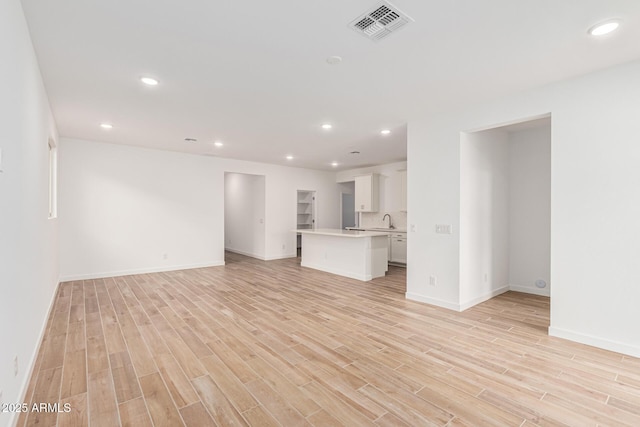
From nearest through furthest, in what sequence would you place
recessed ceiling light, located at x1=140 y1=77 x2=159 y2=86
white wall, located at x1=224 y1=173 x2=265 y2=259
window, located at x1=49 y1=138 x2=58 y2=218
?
recessed ceiling light, located at x1=140 y1=77 x2=159 y2=86 < window, located at x1=49 y1=138 x2=58 y2=218 < white wall, located at x1=224 y1=173 x2=265 y2=259

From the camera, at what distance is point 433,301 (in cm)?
421

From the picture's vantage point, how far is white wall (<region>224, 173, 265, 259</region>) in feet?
27.9

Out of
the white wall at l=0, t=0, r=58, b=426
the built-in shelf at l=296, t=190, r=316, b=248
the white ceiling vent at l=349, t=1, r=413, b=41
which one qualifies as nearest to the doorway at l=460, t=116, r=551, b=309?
the white ceiling vent at l=349, t=1, r=413, b=41

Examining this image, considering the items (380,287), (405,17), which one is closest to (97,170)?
(380,287)

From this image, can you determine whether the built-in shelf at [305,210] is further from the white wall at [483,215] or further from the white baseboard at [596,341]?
the white baseboard at [596,341]

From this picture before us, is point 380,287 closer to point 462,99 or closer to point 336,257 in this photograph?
point 336,257

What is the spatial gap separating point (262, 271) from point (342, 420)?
4.99m

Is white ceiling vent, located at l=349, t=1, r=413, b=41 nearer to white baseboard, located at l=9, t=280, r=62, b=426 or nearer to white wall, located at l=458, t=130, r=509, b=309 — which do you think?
white wall, located at l=458, t=130, r=509, b=309

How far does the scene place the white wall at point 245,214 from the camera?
27.9 ft

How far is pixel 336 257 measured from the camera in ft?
21.1

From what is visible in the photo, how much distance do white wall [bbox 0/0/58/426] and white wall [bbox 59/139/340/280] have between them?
321 cm

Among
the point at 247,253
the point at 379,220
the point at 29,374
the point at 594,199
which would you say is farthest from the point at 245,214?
the point at 594,199

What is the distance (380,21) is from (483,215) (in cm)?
330

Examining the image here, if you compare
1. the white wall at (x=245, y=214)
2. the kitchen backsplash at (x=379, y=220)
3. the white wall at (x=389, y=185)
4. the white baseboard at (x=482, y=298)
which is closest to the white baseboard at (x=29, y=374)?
the white baseboard at (x=482, y=298)
